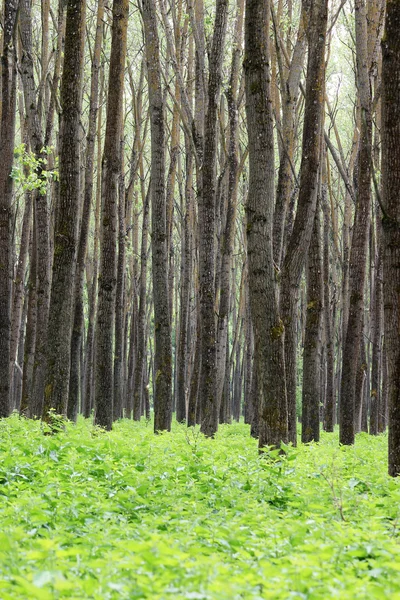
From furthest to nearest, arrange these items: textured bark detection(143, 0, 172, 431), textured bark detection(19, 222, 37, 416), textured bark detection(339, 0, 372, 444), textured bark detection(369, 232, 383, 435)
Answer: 1. textured bark detection(369, 232, 383, 435)
2. textured bark detection(19, 222, 37, 416)
3. textured bark detection(143, 0, 172, 431)
4. textured bark detection(339, 0, 372, 444)

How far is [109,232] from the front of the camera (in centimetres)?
1116

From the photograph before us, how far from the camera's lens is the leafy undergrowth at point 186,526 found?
322 centimetres

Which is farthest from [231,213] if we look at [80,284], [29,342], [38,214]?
[29,342]

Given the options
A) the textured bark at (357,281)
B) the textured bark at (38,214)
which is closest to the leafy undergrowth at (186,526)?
the textured bark at (357,281)

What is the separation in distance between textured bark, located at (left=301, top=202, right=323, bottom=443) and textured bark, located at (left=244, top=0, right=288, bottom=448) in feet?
13.6

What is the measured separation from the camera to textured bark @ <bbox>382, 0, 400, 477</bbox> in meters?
6.77

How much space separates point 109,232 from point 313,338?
379cm

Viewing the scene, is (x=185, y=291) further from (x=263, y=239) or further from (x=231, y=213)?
(x=263, y=239)

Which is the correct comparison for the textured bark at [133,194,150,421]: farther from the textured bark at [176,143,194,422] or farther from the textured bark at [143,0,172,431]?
the textured bark at [143,0,172,431]

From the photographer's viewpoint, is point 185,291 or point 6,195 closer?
point 6,195

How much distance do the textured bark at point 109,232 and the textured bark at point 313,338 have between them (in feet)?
10.8

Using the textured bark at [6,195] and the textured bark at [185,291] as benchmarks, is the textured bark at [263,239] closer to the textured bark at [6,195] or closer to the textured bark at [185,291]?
the textured bark at [6,195]

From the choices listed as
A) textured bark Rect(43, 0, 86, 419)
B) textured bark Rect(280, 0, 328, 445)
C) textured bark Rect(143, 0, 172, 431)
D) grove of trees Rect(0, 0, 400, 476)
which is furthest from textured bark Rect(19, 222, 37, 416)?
textured bark Rect(280, 0, 328, 445)

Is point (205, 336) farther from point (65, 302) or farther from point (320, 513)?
point (320, 513)
